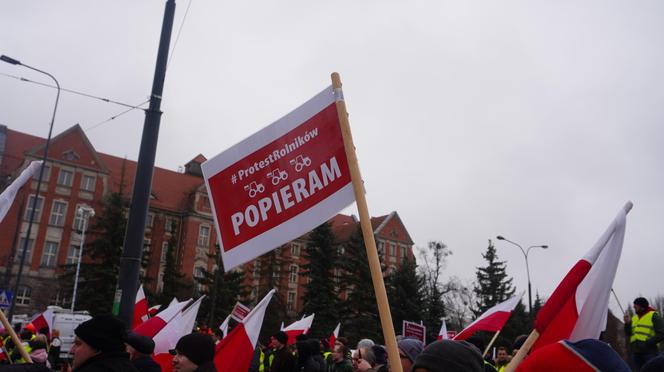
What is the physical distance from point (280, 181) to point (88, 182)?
56826 millimetres

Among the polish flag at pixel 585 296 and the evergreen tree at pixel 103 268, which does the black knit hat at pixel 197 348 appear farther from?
the evergreen tree at pixel 103 268

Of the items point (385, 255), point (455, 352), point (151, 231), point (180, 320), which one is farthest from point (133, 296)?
point (385, 255)

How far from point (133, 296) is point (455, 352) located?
536 centimetres

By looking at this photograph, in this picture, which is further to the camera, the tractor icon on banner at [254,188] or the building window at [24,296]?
the building window at [24,296]

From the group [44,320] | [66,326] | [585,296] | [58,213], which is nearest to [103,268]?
[66,326]

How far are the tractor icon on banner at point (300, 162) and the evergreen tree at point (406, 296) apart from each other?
39.5m

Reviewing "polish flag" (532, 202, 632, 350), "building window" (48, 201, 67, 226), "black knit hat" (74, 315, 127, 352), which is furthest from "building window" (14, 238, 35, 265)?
"polish flag" (532, 202, 632, 350)

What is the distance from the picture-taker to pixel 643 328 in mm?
8203

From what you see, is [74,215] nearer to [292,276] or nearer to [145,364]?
[292,276]

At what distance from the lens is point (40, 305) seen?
151ft

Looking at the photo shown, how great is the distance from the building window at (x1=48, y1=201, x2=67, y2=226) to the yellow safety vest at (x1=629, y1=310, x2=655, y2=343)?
54.8 metres

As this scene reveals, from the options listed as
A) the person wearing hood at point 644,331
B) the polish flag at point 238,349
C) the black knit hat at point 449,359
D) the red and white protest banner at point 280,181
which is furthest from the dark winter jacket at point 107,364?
the person wearing hood at point 644,331

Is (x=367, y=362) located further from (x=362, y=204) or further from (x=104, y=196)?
(x=104, y=196)

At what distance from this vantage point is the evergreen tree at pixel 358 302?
4125 centimetres
